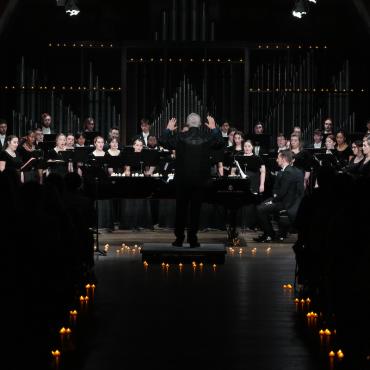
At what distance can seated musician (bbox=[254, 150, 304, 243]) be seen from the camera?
1366 cm

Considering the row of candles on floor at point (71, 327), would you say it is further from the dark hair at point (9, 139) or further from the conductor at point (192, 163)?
the dark hair at point (9, 139)

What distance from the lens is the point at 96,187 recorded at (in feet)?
40.6

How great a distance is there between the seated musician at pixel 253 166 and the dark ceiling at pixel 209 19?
4.01 meters

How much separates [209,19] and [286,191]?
5797 millimetres

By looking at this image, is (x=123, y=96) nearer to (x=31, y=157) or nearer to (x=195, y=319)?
(x=31, y=157)

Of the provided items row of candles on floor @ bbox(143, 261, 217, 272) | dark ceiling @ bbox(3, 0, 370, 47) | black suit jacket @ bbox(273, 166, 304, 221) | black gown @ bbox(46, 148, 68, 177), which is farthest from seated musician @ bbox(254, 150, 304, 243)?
dark ceiling @ bbox(3, 0, 370, 47)

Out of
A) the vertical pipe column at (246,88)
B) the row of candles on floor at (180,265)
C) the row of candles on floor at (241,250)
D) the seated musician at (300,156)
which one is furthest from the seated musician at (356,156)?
the vertical pipe column at (246,88)

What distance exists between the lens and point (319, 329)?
7465 mm

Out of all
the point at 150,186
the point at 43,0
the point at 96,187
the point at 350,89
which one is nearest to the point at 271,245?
the point at 150,186

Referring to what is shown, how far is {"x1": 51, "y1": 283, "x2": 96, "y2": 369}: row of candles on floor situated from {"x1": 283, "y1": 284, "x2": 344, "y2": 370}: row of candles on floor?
1716 millimetres

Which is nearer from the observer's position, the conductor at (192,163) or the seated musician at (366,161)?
the conductor at (192,163)

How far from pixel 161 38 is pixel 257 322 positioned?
1132cm

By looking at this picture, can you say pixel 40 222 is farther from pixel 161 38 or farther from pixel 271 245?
pixel 161 38

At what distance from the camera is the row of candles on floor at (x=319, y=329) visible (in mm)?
6441
